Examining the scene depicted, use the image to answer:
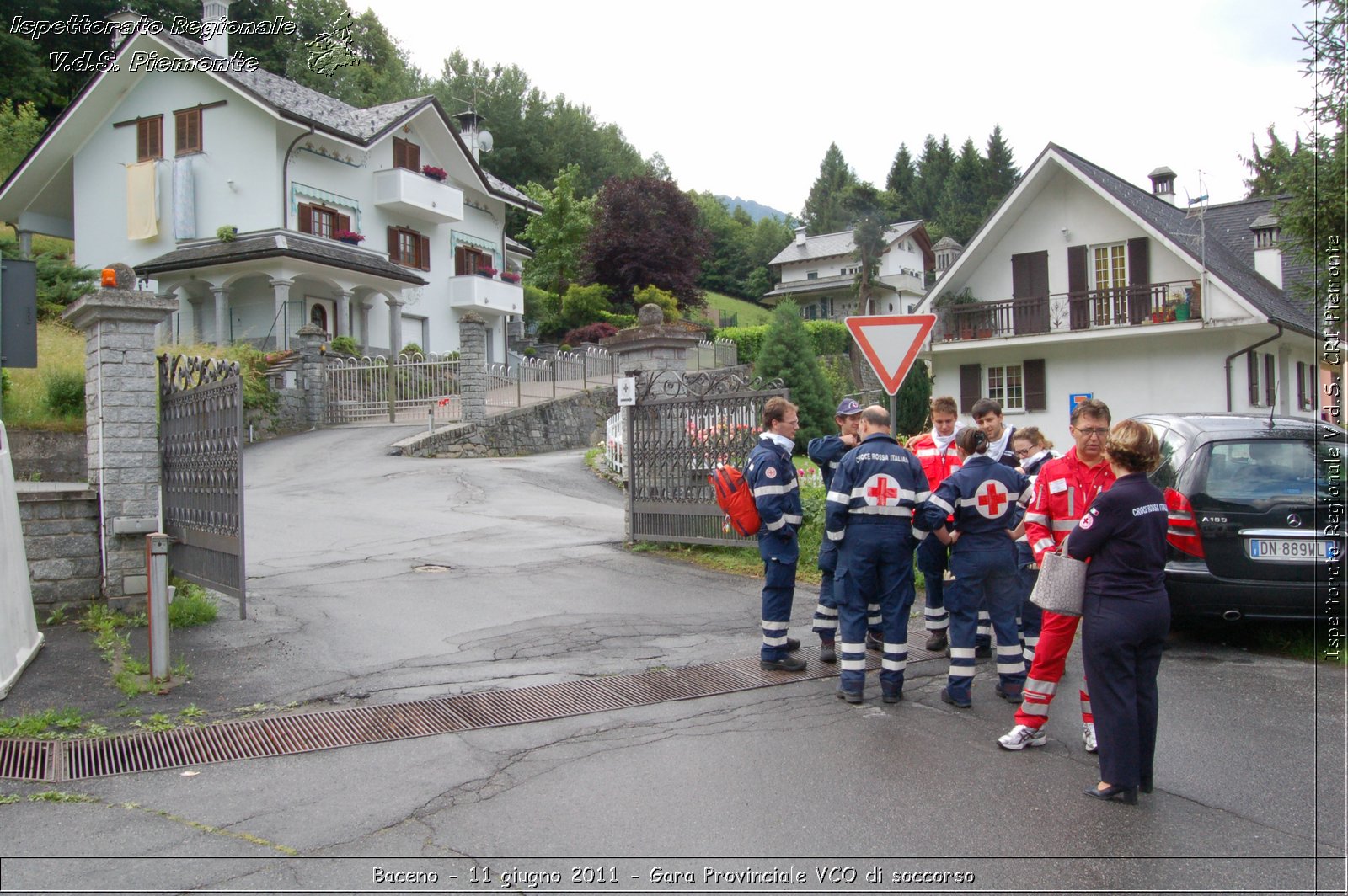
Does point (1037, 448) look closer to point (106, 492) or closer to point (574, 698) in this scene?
point (574, 698)

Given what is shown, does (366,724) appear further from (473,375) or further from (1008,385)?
(1008,385)

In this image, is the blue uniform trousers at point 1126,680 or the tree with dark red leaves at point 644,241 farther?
the tree with dark red leaves at point 644,241

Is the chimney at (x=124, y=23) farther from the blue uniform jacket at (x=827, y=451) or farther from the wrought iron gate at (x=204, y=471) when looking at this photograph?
the blue uniform jacket at (x=827, y=451)

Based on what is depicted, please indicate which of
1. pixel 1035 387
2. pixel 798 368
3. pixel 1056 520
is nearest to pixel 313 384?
pixel 798 368

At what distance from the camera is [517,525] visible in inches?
554

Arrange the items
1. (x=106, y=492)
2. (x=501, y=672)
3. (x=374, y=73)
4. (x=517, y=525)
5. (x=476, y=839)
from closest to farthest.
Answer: (x=476, y=839), (x=501, y=672), (x=106, y=492), (x=517, y=525), (x=374, y=73)

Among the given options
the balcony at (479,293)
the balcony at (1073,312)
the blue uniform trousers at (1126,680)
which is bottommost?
the blue uniform trousers at (1126,680)

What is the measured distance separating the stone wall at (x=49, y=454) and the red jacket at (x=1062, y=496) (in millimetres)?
14271

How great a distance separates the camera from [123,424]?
27.7 ft

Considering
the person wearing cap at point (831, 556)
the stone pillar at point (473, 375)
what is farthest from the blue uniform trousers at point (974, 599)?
the stone pillar at point (473, 375)

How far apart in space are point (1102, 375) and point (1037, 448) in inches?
882

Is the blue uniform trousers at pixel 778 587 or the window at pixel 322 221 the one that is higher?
the window at pixel 322 221

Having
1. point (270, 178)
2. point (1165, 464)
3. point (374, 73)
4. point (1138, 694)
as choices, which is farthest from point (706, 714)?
point (374, 73)

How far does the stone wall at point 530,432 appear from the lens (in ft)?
75.0
